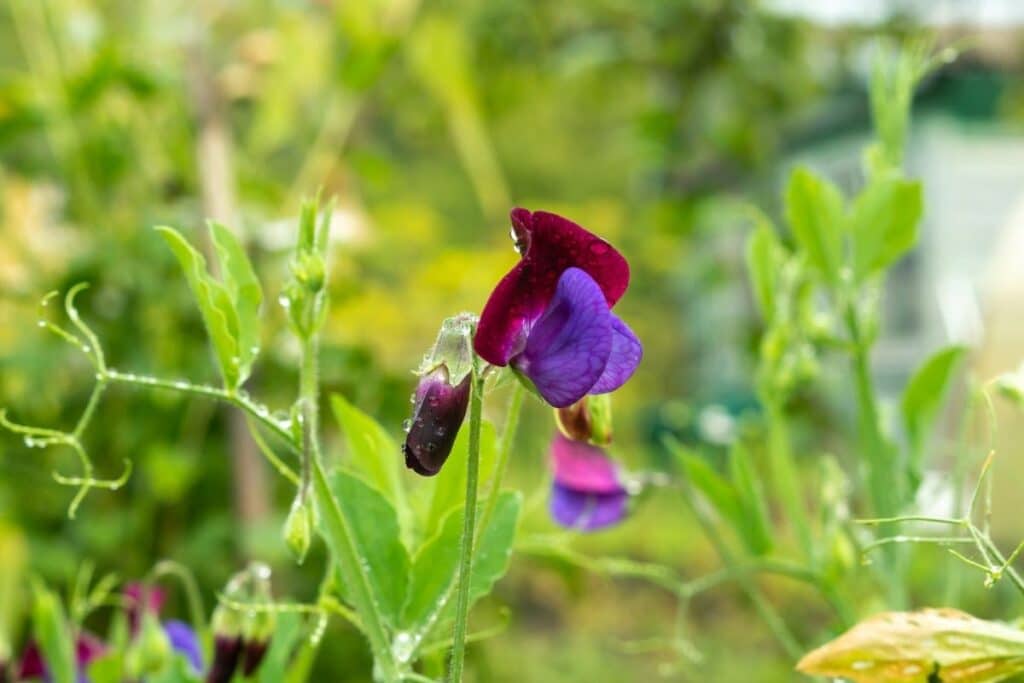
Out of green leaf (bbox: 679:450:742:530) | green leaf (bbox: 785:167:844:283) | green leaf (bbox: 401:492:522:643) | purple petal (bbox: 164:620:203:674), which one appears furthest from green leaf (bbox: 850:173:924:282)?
purple petal (bbox: 164:620:203:674)

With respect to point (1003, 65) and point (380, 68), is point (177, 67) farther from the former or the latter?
point (1003, 65)

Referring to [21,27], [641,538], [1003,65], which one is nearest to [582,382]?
[21,27]

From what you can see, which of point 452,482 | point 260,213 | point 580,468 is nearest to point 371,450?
point 452,482

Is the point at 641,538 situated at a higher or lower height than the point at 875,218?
lower

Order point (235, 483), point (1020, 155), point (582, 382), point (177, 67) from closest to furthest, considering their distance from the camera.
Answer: point (582, 382) < point (235, 483) < point (177, 67) < point (1020, 155)

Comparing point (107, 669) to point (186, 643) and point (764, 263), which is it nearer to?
point (186, 643)

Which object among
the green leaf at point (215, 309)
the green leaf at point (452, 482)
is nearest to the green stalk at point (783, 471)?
the green leaf at point (452, 482)
